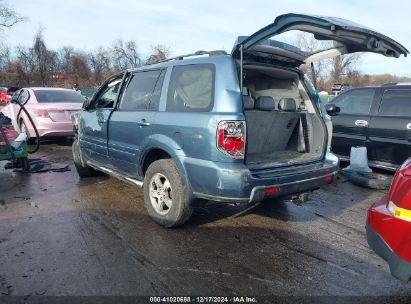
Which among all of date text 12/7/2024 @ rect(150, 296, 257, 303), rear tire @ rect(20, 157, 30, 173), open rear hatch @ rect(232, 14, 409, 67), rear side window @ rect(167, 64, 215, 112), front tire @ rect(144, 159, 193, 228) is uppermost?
open rear hatch @ rect(232, 14, 409, 67)

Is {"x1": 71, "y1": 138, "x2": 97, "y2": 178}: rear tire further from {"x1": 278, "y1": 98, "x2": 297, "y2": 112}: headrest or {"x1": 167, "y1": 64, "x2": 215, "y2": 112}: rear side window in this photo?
{"x1": 278, "y1": 98, "x2": 297, "y2": 112}: headrest

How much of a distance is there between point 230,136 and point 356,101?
4896 mm

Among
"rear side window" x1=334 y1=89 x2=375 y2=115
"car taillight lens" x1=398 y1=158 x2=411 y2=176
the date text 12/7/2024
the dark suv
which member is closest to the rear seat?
the dark suv

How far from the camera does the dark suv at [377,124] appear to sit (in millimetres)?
6363

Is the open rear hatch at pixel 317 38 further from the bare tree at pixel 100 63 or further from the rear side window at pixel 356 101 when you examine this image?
the bare tree at pixel 100 63

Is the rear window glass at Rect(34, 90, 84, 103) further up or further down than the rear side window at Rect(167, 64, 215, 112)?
further down

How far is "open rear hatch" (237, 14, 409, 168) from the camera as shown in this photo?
340cm

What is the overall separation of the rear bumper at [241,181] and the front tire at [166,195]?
208mm

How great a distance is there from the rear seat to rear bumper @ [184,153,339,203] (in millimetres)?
697

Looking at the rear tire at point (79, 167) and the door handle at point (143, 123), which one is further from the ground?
the door handle at point (143, 123)

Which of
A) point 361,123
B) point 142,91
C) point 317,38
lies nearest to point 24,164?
point 142,91

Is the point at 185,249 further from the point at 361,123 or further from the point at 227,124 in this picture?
the point at 361,123

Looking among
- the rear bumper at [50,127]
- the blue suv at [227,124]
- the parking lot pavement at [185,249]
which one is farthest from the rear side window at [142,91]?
the rear bumper at [50,127]

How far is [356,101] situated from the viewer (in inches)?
288
